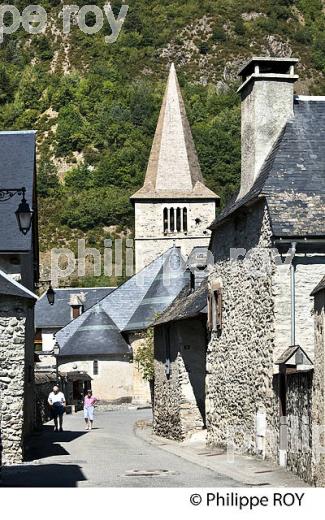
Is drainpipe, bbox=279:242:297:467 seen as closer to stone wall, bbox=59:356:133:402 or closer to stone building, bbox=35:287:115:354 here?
stone wall, bbox=59:356:133:402

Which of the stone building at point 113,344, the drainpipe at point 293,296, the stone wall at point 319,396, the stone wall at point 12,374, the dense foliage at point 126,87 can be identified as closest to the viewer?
the stone wall at point 319,396

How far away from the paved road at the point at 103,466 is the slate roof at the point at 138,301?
22.6m

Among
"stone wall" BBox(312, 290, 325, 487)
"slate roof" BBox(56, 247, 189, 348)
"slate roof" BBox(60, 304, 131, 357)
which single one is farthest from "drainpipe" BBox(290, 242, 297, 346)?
"slate roof" BBox(60, 304, 131, 357)

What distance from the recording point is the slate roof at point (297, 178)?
17.9 m

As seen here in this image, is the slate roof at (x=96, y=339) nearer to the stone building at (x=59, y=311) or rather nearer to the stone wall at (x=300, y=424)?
the stone building at (x=59, y=311)

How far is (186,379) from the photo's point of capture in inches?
1027

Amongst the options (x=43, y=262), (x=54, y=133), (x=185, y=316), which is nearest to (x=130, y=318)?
(x=185, y=316)

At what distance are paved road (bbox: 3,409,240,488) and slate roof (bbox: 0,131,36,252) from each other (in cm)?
447

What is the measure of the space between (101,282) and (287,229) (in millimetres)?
72328

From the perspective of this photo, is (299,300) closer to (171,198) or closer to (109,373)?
(109,373)

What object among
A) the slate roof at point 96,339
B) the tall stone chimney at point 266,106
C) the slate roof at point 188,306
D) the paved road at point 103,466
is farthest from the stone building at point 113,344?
the tall stone chimney at point 266,106

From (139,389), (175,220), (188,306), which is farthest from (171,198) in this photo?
(188,306)

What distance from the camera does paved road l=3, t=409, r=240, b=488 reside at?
15.0 m

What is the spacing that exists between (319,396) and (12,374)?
7033 millimetres
